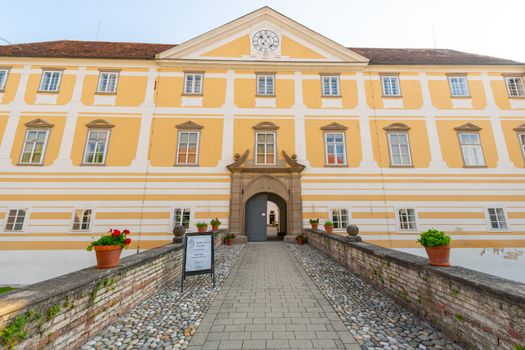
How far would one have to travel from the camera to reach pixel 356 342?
11.0 ft

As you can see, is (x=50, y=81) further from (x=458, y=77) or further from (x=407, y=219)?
(x=458, y=77)

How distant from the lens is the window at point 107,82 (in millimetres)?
14438

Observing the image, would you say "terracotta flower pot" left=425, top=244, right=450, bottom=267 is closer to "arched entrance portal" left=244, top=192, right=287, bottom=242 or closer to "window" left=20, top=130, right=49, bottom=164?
"arched entrance portal" left=244, top=192, right=287, bottom=242

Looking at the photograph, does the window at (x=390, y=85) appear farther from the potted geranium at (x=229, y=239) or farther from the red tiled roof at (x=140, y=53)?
the potted geranium at (x=229, y=239)

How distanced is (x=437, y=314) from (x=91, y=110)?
18.2m

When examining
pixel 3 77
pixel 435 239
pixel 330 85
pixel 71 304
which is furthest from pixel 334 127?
pixel 3 77

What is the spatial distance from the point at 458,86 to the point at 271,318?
1911 cm

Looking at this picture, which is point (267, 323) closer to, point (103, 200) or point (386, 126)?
point (103, 200)

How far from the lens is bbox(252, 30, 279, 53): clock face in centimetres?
1563

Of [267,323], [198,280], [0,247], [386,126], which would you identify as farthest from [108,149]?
[386,126]

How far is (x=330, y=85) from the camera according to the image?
15188 millimetres

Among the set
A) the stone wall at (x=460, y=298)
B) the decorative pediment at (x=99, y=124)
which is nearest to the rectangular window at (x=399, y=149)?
the stone wall at (x=460, y=298)

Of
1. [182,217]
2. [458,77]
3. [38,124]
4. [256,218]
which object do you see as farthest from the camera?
[458,77]

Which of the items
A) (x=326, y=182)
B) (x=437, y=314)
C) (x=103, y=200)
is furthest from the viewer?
(x=326, y=182)
